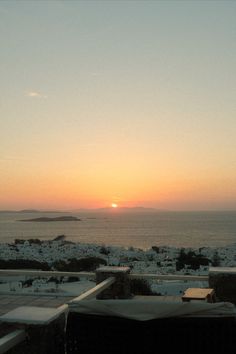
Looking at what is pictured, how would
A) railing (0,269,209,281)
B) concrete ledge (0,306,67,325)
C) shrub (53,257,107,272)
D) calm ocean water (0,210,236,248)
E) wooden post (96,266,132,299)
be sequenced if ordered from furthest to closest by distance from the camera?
calm ocean water (0,210,236,248)
shrub (53,257,107,272)
wooden post (96,266,132,299)
railing (0,269,209,281)
concrete ledge (0,306,67,325)

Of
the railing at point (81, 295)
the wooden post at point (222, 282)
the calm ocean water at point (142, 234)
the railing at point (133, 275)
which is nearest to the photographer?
the railing at point (81, 295)

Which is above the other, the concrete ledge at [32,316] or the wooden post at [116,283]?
the concrete ledge at [32,316]

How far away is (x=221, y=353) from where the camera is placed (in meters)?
3.36

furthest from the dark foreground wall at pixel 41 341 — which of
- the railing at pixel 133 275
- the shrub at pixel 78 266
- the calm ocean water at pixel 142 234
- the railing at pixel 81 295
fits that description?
the calm ocean water at pixel 142 234

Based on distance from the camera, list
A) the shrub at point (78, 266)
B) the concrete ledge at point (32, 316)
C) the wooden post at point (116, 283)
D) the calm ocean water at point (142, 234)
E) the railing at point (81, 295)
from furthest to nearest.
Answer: the calm ocean water at point (142, 234), the shrub at point (78, 266), the wooden post at point (116, 283), the concrete ledge at point (32, 316), the railing at point (81, 295)

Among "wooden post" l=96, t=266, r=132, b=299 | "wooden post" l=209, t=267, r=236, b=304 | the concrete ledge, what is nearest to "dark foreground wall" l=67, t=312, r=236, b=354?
the concrete ledge

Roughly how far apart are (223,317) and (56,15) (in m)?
8.05

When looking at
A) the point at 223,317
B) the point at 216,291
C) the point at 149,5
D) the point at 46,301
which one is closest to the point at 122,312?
the point at 223,317

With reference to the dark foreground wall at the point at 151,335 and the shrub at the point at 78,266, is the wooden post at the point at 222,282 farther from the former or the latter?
the shrub at the point at 78,266

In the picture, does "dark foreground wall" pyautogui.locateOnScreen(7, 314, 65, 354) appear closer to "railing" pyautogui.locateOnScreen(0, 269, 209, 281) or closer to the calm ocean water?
"railing" pyautogui.locateOnScreen(0, 269, 209, 281)

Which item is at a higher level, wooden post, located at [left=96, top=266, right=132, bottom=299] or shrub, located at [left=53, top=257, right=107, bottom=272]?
wooden post, located at [left=96, top=266, right=132, bottom=299]

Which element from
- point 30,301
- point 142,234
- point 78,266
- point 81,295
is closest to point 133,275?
point 30,301

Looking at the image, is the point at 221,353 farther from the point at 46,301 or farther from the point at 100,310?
the point at 46,301

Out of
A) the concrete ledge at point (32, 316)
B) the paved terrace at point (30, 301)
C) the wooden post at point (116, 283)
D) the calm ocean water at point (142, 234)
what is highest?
the concrete ledge at point (32, 316)
